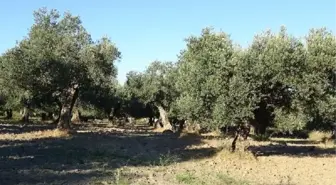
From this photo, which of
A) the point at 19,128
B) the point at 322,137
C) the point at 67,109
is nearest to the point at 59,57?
the point at 67,109

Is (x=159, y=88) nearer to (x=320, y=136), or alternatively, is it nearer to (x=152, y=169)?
(x=320, y=136)

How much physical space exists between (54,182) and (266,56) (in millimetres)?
12143

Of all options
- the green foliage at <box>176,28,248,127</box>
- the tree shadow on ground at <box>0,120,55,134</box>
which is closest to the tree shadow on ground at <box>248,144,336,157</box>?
the green foliage at <box>176,28,248,127</box>

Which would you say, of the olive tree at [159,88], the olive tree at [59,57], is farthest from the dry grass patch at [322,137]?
the olive tree at [59,57]

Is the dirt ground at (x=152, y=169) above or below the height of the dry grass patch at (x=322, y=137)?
below

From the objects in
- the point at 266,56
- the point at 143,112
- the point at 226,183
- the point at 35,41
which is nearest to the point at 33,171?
the point at 226,183

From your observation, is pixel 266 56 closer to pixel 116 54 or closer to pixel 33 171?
pixel 33 171

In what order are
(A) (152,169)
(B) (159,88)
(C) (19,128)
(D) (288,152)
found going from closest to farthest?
1. (A) (152,169)
2. (D) (288,152)
3. (C) (19,128)
4. (B) (159,88)

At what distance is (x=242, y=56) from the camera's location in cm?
2208

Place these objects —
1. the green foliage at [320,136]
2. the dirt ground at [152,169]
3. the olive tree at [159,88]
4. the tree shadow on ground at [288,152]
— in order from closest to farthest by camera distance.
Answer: the dirt ground at [152,169] < the tree shadow on ground at [288,152] < the green foliage at [320,136] < the olive tree at [159,88]

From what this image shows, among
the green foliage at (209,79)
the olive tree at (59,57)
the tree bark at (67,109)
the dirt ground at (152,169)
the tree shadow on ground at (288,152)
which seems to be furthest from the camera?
the tree bark at (67,109)

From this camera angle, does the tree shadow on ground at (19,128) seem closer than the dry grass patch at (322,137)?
A: Yes

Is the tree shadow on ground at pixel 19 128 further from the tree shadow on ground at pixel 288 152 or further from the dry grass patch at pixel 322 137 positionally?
the dry grass patch at pixel 322 137

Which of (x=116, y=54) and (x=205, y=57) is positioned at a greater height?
(x=116, y=54)
